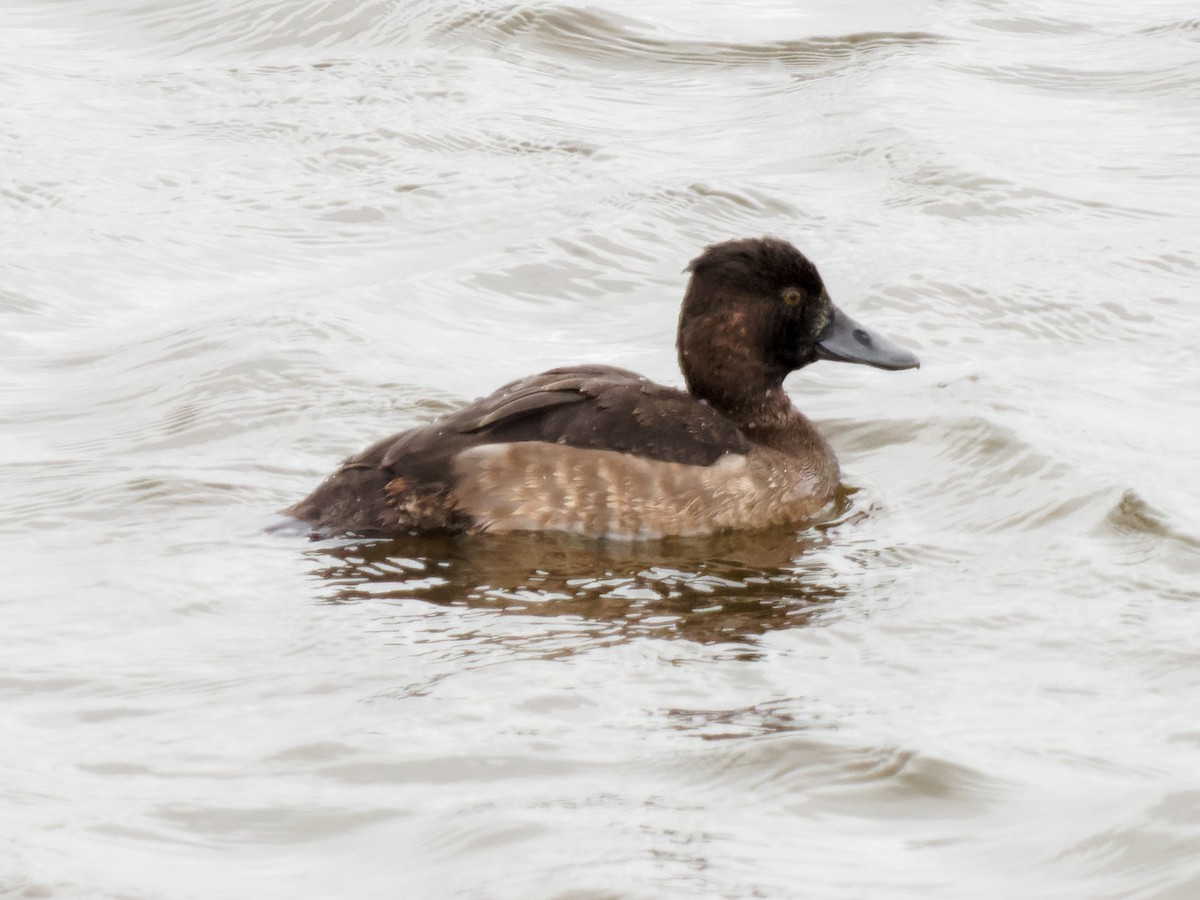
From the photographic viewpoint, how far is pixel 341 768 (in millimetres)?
5039

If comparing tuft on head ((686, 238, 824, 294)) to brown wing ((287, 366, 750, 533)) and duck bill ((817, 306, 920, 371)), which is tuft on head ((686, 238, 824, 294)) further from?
brown wing ((287, 366, 750, 533))

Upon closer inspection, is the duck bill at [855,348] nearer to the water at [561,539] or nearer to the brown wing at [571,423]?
the water at [561,539]

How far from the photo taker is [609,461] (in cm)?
707

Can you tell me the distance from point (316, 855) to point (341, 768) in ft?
1.50

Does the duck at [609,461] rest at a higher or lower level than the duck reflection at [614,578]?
higher

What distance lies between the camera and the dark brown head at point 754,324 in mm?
7527

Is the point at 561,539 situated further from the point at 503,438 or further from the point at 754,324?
the point at 754,324

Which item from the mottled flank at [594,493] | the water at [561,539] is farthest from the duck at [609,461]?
the water at [561,539]

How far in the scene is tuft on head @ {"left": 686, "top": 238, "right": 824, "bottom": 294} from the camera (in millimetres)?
7512

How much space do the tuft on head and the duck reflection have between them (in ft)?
3.13

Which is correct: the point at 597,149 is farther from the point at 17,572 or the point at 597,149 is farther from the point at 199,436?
the point at 17,572

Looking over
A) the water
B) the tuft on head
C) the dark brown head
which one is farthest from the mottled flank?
the tuft on head

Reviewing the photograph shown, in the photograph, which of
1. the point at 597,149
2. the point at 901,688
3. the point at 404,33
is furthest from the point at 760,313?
the point at 404,33

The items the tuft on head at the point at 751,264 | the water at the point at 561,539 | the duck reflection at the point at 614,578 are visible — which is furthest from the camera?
the tuft on head at the point at 751,264
